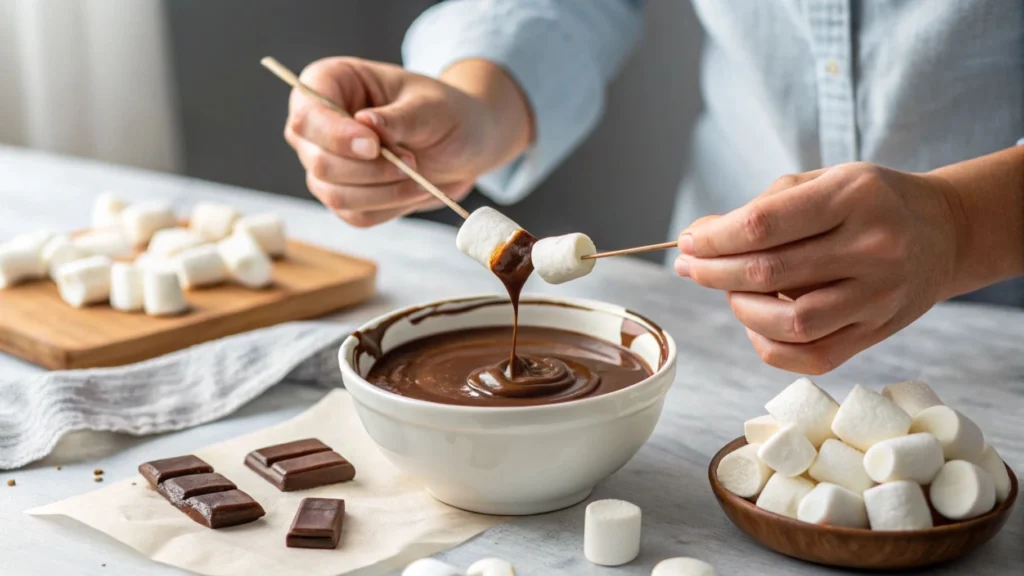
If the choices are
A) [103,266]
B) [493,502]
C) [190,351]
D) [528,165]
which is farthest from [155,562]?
[528,165]

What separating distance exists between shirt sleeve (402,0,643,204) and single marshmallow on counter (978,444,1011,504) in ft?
3.87

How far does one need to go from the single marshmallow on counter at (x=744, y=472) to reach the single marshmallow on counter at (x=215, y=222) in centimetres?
125

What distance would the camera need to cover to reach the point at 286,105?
4.15 meters

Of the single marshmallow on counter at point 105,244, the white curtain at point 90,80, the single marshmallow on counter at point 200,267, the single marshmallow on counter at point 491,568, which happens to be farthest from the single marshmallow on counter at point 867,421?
the white curtain at point 90,80

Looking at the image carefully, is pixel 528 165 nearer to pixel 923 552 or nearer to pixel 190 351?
pixel 190 351

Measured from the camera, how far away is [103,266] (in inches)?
70.5

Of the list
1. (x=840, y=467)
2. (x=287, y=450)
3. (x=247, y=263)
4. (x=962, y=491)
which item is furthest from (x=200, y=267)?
(x=962, y=491)

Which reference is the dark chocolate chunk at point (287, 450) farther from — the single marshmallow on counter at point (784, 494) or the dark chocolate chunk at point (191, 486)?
the single marshmallow on counter at point (784, 494)

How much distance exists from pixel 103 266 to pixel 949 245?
1295 mm

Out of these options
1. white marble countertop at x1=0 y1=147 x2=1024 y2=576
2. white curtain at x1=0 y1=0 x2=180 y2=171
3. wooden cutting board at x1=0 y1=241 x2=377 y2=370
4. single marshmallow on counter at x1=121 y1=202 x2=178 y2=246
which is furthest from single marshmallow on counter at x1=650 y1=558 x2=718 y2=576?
white curtain at x1=0 y1=0 x2=180 y2=171

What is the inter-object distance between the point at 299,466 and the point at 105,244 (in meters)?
0.95

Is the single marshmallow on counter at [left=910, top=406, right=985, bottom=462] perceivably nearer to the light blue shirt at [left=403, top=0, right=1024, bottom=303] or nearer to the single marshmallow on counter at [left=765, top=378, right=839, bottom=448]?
the single marshmallow on counter at [left=765, top=378, right=839, bottom=448]

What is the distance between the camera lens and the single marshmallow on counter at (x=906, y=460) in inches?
39.9

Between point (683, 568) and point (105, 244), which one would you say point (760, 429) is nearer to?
Answer: point (683, 568)
